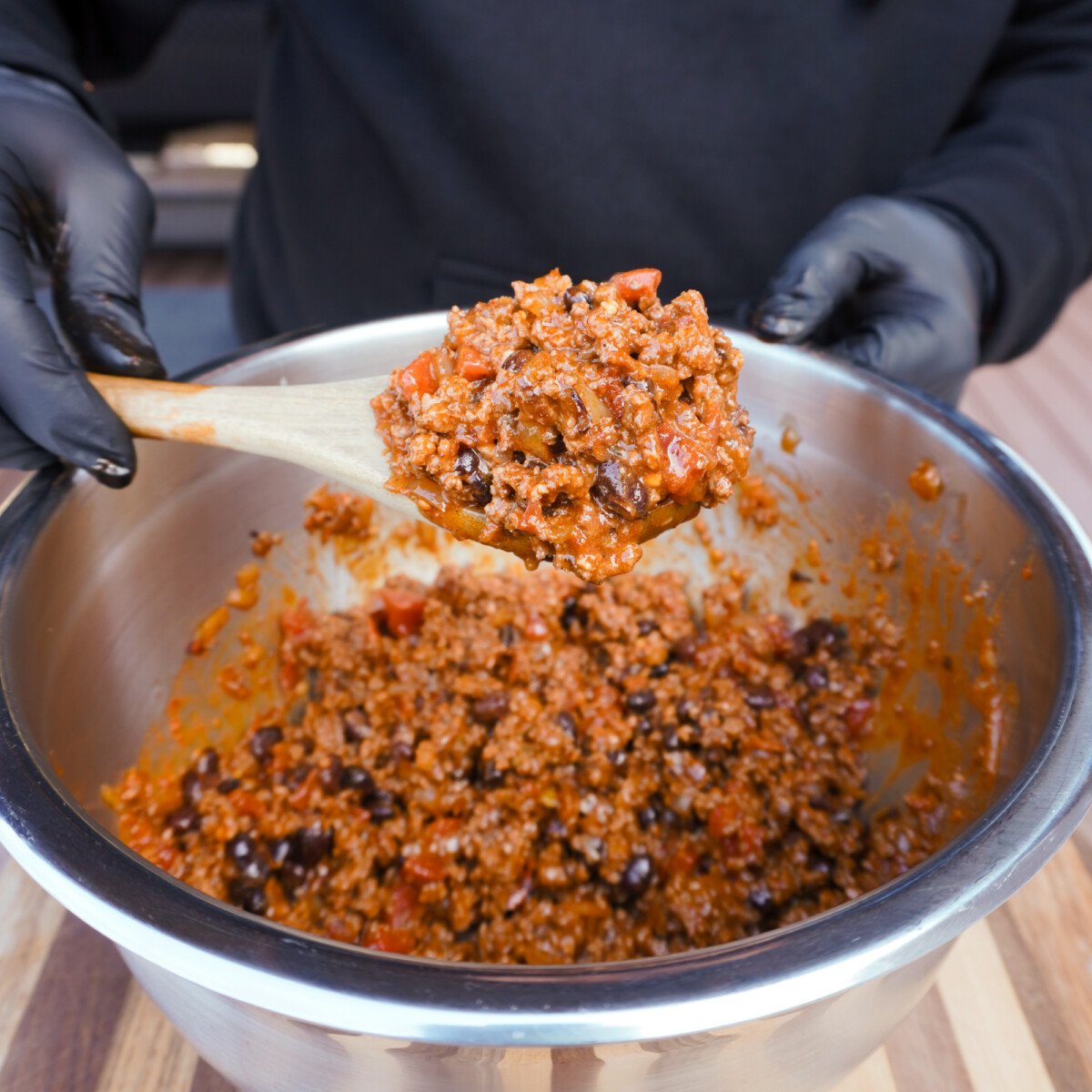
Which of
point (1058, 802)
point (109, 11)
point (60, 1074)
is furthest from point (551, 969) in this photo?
point (109, 11)

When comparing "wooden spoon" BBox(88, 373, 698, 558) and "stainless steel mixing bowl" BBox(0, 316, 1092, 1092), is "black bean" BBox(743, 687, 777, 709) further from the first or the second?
"wooden spoon" BBox(88, 373, 698, 558)

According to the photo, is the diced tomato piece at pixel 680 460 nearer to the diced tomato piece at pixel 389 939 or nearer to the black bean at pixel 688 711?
the black bean at pixel 688 711

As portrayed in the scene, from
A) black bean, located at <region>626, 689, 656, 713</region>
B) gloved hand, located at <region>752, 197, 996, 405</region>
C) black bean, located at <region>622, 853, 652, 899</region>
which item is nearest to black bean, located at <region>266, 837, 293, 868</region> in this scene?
black bean, located at <region>622, 853, 652, 899</region>

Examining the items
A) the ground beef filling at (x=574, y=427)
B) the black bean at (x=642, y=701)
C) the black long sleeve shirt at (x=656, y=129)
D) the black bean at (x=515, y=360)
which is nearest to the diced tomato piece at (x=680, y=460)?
the ground beef filling at (x=574, y=427)

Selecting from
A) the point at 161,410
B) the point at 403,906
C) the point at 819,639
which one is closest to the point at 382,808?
the point at 403,906

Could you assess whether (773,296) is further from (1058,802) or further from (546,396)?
(1058,802)
